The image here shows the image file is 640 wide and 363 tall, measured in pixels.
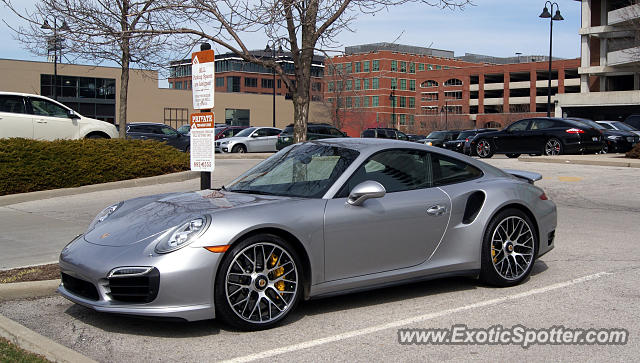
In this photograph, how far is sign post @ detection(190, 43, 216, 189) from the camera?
802cm

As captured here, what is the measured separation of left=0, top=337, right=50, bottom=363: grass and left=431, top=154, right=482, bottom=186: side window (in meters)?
3.64

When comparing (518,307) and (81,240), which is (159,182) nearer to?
(81,240)

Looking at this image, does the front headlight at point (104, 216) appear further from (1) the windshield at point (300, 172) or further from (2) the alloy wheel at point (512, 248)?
(2) the alloy wheel at point (512, 248)

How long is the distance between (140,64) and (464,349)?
17.7 meters

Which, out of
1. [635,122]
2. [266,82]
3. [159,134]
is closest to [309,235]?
[159,134]

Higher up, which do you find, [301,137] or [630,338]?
[301,137]

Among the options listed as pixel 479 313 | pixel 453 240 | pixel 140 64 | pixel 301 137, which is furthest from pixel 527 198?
pixel 140 64

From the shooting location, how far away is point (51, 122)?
1764 centimetres

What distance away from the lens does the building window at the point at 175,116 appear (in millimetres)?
78562

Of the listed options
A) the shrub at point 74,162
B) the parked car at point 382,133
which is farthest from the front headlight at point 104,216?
the parked car at point 382,133

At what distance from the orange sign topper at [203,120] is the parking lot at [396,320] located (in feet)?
7.42

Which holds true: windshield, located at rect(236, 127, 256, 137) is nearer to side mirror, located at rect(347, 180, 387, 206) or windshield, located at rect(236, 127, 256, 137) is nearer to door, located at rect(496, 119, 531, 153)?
door, located at rect(496, 119, 531, 153)

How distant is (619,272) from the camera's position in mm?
6988

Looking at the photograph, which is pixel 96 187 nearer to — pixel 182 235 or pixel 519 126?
pixel 182 235
